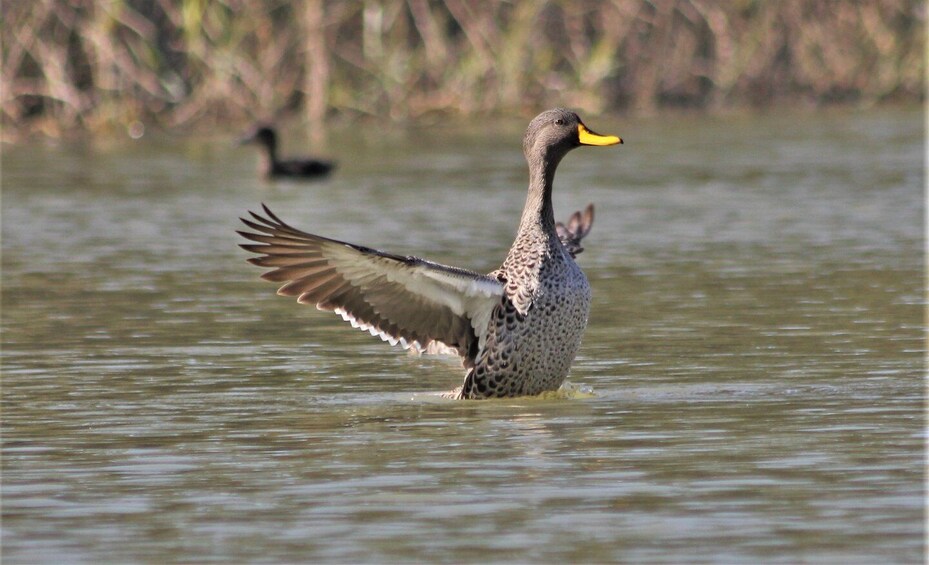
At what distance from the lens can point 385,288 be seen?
9.95 metres

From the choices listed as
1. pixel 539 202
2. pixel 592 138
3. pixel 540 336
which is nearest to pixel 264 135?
pixel 592 138

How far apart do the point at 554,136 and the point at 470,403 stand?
1.53 meters

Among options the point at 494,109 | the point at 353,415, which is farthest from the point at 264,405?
the point at 494,109

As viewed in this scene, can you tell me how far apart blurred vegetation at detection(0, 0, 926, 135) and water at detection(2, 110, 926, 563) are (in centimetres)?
895

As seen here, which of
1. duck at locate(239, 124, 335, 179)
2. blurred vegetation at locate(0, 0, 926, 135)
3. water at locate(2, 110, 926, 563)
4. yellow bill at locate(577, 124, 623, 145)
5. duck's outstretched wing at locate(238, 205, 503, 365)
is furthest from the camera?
blurred vegetation at locate(0, 0, 926, 135)

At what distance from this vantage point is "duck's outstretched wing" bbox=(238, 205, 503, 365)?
381 inches

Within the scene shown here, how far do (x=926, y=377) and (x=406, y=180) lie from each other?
46.4 feet

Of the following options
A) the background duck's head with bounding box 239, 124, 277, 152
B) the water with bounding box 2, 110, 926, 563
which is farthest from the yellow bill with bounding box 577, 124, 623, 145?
the background duck's head with bounding box 239, 124, 277, 152

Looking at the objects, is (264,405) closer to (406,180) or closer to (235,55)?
(406,180)

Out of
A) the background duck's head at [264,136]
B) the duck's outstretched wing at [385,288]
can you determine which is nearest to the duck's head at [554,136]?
the duck's outstretched wing at [385,288]

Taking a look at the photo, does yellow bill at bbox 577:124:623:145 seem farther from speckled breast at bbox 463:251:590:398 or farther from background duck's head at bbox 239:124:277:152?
background duck's head at bbox 239:124:277:152

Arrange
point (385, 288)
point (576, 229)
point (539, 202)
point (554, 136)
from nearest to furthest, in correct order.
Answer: point (385, 288)
point (539, 202)
point (554, 136)
point (576, 229)

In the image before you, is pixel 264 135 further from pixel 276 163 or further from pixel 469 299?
pixel 469 299

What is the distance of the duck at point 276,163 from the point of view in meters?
24.5
